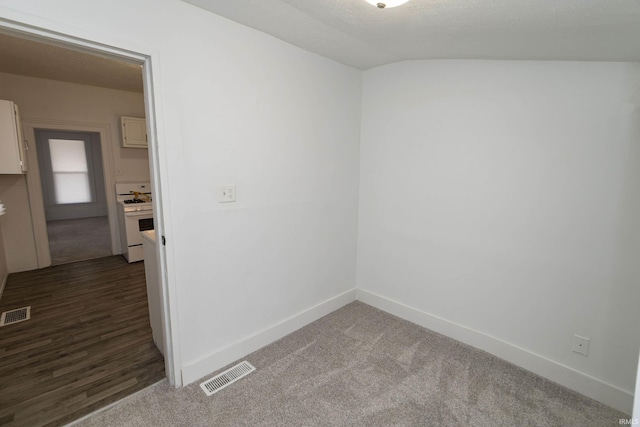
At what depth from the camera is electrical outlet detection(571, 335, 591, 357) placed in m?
1.91

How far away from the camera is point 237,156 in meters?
2.05

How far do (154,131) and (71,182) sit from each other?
26.7 ft

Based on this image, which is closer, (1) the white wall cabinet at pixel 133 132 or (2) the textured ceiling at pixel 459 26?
(2) the textured ceiling at pixel 459 26

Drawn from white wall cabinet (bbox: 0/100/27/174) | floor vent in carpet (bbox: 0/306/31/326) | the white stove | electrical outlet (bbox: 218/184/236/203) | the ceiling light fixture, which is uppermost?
the ceiling light fixture

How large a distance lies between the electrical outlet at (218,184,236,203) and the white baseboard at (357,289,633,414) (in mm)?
1820

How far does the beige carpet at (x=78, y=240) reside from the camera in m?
4.68

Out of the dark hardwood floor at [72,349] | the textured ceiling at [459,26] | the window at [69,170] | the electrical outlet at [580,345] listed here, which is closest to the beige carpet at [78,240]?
the window at [69,170]

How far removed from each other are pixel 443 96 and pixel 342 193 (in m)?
1.19

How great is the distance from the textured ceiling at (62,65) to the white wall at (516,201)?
286 cm

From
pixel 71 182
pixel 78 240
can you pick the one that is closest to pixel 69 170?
pixel 71 182

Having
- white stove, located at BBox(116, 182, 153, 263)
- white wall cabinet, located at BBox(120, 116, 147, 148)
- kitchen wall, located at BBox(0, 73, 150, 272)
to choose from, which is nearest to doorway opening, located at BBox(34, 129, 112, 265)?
white stove, located at BBox(116, 182, 153, 263)

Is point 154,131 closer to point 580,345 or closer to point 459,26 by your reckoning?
point 459,26

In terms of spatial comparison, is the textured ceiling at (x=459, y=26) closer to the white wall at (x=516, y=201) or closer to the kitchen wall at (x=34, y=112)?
the white wall at (x=516, y=201)

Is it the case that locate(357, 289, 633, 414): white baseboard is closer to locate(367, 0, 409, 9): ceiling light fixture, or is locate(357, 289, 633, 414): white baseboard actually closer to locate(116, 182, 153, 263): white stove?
locate(367, 0, 409, 9): ceiling light fixture
